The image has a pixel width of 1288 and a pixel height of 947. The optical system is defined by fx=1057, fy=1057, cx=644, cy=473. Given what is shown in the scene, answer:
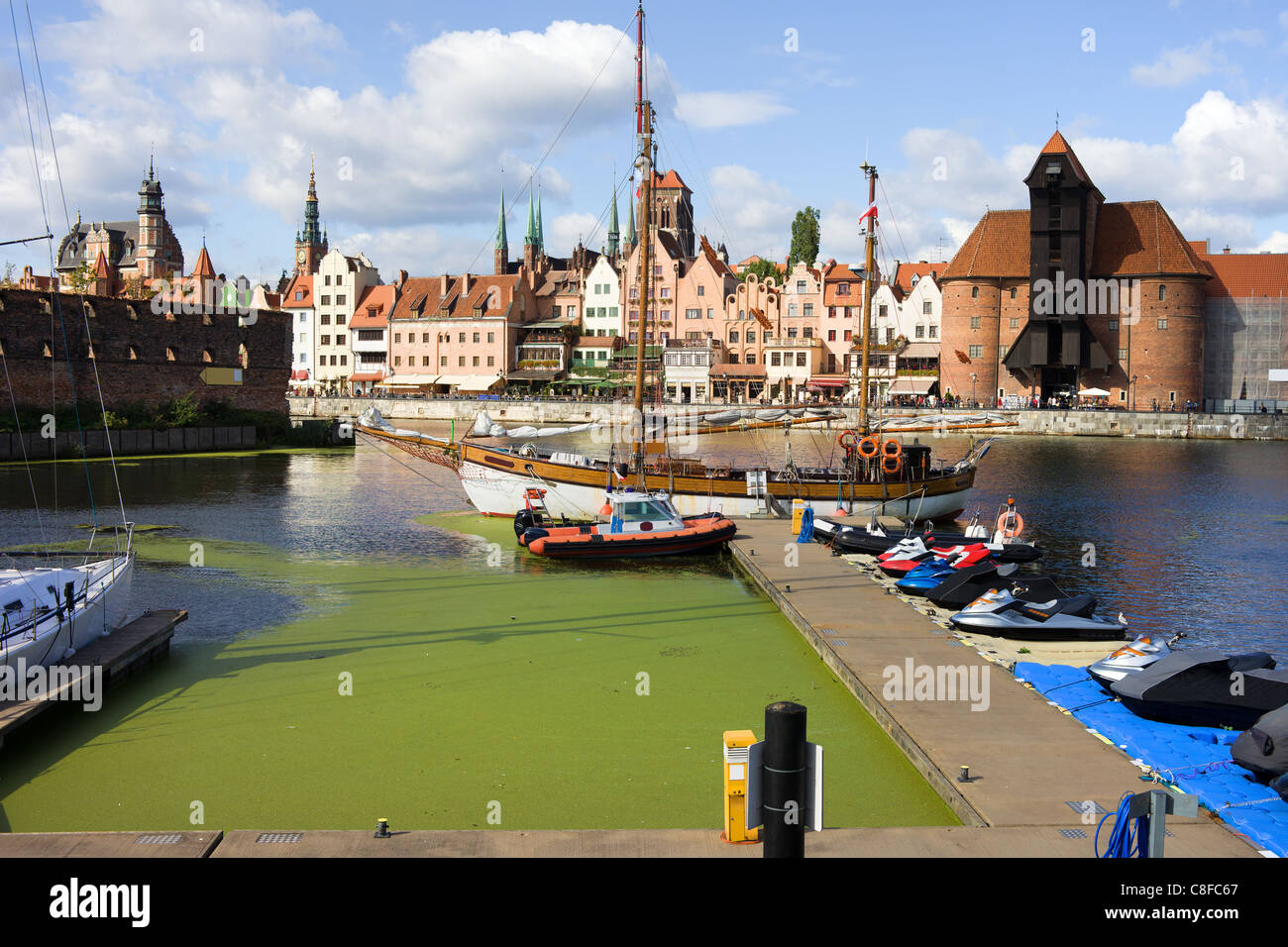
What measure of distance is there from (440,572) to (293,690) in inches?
438

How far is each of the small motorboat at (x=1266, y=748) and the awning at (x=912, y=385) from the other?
8906 cm

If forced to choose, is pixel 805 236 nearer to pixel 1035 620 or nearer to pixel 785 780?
pixel 1035 620

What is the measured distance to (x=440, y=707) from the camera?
52.0ft

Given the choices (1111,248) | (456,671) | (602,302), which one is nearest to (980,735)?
(456,671)

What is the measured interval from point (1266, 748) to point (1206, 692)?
9.15 ft

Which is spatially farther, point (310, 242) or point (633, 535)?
point (310, 242)

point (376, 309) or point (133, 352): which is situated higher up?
point (376, 309)

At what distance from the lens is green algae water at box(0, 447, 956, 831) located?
12109 mm

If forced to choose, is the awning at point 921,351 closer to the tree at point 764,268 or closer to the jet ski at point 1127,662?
the tree at point 764,268

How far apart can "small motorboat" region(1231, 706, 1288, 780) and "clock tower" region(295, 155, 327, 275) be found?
575 ft

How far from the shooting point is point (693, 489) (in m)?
37.1

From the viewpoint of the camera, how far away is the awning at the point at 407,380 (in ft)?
389

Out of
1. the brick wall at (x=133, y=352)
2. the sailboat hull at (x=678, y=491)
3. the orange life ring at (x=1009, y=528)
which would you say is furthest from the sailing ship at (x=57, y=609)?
the brick wall at (x=133, y=352)

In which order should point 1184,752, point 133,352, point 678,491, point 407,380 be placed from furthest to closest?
1. point 407,380
2. point 133,352
3. point 678,491
4. point 1184,752
